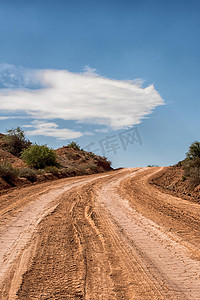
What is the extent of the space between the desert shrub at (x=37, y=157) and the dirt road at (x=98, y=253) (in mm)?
16434

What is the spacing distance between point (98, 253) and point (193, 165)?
54.1 feet

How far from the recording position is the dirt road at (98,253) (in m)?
3.41

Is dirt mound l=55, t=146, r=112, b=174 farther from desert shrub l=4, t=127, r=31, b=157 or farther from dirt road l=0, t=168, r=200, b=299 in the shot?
dirt road l=0, t=168, r=200, b=299

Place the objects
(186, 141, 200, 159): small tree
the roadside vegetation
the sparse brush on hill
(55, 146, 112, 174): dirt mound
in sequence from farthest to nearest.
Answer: (55, 146, 112, 174): dirt mound
(186, 141, 200, 159): small tree
the roadside vegetation
the sparse brush on hill

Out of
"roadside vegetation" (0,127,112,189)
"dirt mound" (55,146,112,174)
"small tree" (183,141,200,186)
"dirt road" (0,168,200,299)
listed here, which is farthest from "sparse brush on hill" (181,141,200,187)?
"dirt mound" (55,146,112,174)

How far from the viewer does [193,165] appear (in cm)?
1941

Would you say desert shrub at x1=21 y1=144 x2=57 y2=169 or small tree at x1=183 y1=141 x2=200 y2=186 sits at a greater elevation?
desert shrub at x1=21 y1=144 x2=57 y2=169

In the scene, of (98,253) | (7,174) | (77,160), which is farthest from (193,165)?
(77,160)

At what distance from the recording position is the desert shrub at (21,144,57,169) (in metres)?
24.8

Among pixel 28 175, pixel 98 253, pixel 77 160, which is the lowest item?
pixel 98 253

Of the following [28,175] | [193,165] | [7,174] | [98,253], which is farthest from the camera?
[193,165]

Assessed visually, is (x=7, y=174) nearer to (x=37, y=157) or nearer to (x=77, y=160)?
(x=37, y=157)

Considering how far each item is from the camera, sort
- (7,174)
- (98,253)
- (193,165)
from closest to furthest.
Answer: (98,253) < (7,174) < (193,165)

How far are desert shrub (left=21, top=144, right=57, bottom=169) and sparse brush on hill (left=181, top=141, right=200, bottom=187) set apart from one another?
13723 millimetres
